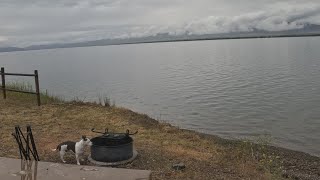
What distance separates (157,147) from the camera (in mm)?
9742

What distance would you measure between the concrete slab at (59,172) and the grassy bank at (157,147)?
3.38 feet

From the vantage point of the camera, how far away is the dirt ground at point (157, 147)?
8.13m

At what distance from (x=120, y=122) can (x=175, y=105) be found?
1102 centimetres

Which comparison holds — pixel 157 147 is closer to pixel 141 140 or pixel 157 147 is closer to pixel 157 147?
pixel 157 147

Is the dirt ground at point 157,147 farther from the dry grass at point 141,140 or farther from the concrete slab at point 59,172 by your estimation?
the concrete slab at point 59,172

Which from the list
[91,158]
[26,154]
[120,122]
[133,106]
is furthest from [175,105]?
[26,154]

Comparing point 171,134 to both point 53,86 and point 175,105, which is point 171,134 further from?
point 53,86

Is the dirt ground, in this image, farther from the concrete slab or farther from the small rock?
the concrete slab

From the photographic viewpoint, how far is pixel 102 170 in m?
6.55

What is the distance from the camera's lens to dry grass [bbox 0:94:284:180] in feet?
26.4

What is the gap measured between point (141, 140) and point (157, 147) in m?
0.85

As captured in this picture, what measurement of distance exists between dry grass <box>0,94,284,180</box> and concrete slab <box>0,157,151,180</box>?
936mm

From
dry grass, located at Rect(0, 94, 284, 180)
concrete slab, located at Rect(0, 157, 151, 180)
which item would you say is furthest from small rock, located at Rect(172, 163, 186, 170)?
concrete slab, located at Rect(0, 157, 151, 180)

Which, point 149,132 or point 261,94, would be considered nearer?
point 149,132
